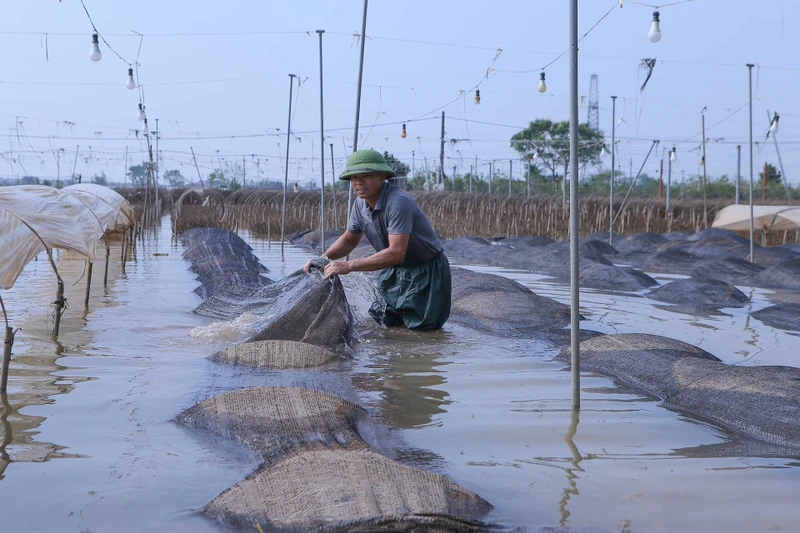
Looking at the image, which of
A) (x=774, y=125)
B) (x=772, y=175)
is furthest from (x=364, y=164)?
(x=772, y=175)

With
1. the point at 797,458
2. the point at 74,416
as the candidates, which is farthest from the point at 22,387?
the point at 797,458

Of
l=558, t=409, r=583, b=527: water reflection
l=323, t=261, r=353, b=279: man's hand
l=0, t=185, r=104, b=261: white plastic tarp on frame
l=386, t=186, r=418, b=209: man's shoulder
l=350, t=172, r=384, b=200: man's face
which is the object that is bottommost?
l=558, t=409, r=583, b=527: water reflection

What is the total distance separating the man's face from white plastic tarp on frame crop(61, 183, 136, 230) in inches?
138

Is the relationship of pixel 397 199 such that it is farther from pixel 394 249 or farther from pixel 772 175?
pixel 772 175

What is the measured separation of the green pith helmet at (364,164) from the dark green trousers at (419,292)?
0.76 meters

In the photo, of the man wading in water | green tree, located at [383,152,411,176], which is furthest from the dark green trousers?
green tree, located at [383,152,411,176]

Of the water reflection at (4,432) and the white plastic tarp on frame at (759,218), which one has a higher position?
the white plastic tarp on frame at (759,218)

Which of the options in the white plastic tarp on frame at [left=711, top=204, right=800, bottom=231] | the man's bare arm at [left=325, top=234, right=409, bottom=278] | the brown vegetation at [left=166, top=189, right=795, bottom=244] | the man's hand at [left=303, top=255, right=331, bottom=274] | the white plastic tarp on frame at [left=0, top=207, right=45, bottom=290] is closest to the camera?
the white plastic tarp on frame at [left=0, top=207, right=45, bottom=290]

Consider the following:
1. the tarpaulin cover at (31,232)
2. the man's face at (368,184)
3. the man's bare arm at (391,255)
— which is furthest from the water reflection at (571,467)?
the tarpaulin cover at (31,232)

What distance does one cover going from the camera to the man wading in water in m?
4.91

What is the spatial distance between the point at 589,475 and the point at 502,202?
16892 mm

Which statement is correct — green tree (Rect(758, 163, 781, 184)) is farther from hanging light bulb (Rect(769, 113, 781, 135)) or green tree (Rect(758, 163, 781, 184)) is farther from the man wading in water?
the man wading in water

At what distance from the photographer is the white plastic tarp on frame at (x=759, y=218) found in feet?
43.1

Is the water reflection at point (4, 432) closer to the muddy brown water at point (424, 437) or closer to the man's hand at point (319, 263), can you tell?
the muddy brown water at point (424, 437)
